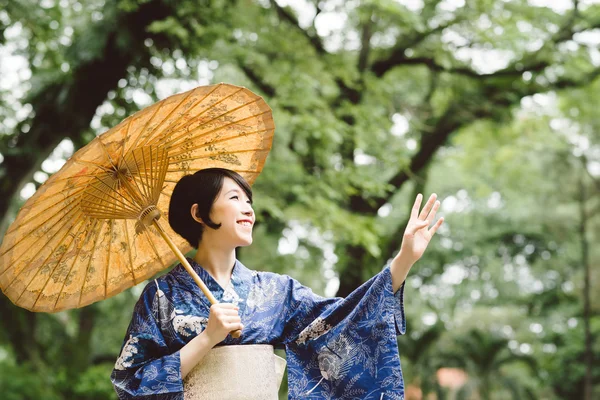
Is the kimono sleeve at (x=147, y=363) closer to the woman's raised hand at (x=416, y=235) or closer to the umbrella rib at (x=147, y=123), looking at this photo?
the umbrella rib at (x=147, y=123)

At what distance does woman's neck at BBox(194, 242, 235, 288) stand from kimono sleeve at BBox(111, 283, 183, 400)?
207mm

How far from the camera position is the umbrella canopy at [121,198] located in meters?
2.43

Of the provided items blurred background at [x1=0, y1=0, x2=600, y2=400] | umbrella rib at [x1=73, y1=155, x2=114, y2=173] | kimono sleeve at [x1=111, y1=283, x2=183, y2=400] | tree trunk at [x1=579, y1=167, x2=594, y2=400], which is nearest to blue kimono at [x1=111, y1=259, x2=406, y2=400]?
kimono sleeve at [x1=111, y1=283, x2=183, y2=400]

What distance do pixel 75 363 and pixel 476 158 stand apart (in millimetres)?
7975

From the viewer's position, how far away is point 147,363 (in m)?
2.31

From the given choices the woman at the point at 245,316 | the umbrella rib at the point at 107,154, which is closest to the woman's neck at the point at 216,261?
the woman at the point at 245,316

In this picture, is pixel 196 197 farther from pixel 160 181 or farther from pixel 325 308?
pixel 325 308

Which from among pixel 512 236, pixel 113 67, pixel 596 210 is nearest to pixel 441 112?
pixel 113 67

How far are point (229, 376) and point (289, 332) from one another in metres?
0.32

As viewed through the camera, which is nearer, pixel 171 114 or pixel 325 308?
pixel 171 114

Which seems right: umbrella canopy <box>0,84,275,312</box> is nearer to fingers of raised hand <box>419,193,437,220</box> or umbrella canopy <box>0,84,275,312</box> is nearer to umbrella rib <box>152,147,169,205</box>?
umbrella rib <box>152,147,169,205</box>

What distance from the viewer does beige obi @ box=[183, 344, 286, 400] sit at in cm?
232

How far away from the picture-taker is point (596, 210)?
14914 mm

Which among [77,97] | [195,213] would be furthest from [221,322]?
[77,97]
